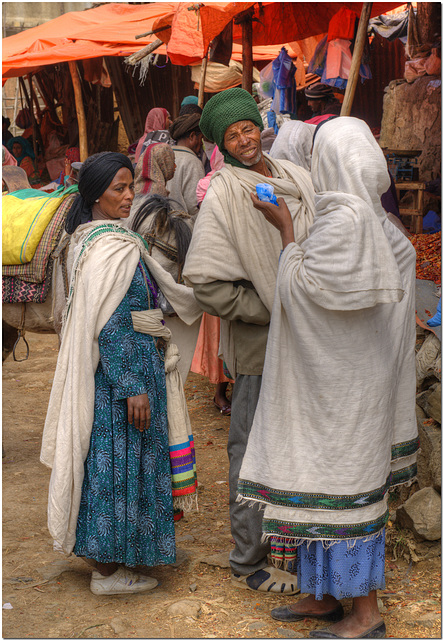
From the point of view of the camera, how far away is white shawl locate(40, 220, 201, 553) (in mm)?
2947

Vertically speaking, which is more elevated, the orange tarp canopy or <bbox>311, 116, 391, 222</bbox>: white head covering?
the orange tarp canopy

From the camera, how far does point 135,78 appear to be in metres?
Result: 14.1

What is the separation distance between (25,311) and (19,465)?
1.18 metres

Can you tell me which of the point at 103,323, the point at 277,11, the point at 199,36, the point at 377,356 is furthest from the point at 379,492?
the point at 199,36

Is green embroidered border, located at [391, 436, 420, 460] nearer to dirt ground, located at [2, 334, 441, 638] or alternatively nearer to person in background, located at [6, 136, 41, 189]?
dirt ground, located at [2, 334, 441, 638]

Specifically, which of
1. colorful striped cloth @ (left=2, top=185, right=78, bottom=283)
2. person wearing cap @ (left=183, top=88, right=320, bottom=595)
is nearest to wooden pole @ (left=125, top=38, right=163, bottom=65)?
colorful striped cloth @ (left=2, top=185, right=78, bottom=283)

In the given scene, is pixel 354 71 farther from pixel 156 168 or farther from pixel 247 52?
pixel 156 168

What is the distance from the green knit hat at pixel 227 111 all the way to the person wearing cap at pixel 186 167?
2.92 meters

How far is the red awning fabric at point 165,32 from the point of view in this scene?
608 cm

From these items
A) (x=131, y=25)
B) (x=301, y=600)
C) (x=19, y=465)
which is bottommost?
(x=19, y=465)

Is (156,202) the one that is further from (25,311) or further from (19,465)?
(19,465)

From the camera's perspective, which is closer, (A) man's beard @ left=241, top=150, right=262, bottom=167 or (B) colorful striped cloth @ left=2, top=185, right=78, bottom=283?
(A) man's beard @ left=241, top=150, right=262, bottom=167

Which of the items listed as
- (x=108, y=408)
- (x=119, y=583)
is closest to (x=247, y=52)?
(x=108, y=408)

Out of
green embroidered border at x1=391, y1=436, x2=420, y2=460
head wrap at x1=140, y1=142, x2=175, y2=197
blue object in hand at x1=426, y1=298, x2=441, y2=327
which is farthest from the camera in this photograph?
head wrap at x1=140, y1=142, x2=175, y2=197
